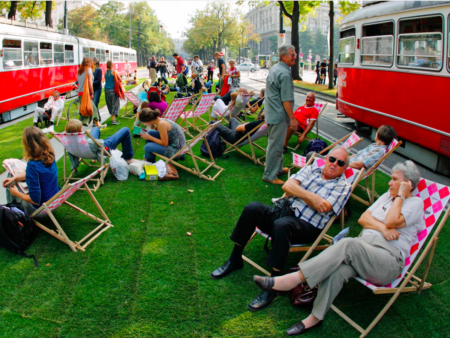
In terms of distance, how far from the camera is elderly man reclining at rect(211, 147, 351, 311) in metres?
3.25

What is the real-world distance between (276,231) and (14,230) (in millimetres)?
2704

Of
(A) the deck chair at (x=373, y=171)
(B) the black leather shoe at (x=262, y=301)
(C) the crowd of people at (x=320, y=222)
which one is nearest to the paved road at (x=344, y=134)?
(A) the deck chair at (x=373, y=171)

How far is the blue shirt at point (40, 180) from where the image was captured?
13.0 ft

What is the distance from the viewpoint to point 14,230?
388 centimetres

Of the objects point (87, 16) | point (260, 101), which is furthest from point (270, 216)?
point (87, 16)

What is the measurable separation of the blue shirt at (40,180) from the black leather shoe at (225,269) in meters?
2.06

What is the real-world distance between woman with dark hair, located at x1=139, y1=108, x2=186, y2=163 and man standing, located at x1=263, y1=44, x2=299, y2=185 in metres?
1.56

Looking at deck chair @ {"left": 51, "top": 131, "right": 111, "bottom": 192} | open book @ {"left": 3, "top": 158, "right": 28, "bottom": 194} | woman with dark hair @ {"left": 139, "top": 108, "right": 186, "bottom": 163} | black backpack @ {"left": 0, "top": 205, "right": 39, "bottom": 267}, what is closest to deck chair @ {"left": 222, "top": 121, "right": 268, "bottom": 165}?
woman with dark hair @ {"left": 139, "top": 108, "right": 186, "bottom": 163}

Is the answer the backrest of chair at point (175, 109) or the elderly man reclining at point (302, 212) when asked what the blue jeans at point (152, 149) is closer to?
the backrest of chair at point (175, 109)

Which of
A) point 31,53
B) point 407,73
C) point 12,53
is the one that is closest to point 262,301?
point 407,73

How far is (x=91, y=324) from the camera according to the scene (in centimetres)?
291

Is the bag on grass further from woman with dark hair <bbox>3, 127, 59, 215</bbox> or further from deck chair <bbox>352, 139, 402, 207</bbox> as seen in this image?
deck chair <bbox>352, 139, 402, 207</bbox>

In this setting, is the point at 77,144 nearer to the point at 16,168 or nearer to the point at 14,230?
the point at 16,168

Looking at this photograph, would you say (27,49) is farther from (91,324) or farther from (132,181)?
(91,324)
